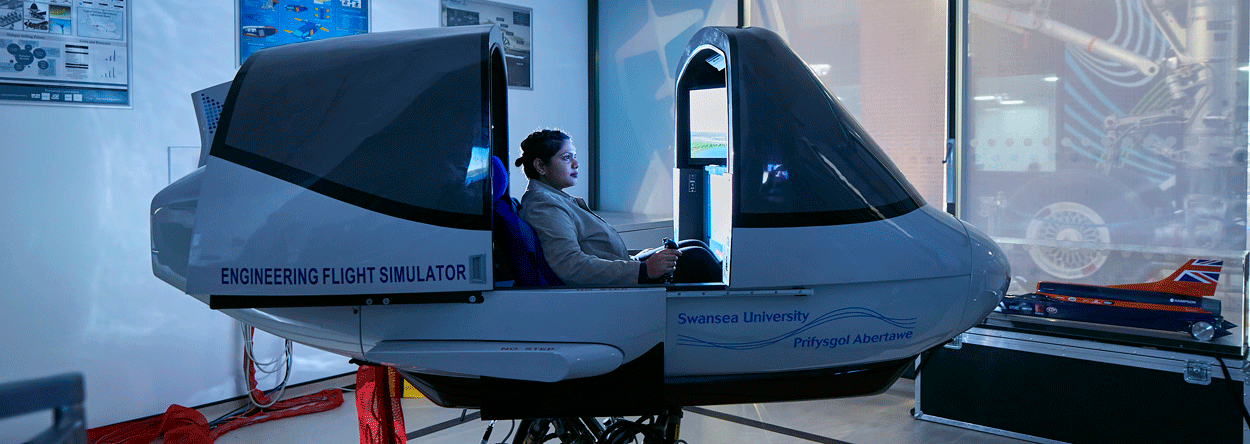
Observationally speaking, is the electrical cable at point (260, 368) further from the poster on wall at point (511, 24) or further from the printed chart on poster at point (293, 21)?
the poster on wall at point (511, 24)

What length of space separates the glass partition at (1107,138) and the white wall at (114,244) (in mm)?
4148

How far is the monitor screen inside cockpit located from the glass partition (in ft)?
6.11

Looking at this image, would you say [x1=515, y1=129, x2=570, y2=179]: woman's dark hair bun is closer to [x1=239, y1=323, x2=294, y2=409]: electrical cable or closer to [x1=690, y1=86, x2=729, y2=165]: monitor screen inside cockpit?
[x1=690, y1=86, x2=729, y2=165]: monitor screen inside cockpit

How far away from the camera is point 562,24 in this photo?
5891 mm

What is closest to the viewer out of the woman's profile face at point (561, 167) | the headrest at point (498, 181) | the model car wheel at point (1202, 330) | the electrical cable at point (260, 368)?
the headrest at point (498, 181)

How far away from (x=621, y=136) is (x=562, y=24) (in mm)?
939

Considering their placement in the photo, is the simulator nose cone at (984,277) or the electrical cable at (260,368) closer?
the simulator nose cone at (984,277)

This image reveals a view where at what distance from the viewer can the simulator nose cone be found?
7.02 feet

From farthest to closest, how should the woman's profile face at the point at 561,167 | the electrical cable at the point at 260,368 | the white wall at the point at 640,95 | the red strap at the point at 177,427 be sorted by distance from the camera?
the white wall at the point at 640,95
the electrical cable at the point at 260,368
the red strap at the point at 177,427
the woman's profile face at the point at 561,167

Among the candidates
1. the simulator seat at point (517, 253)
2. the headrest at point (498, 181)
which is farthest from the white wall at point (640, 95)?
the simulator seat at point (517, 253)

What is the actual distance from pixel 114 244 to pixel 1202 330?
16.3 ft

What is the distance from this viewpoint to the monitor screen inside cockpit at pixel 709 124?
3.28 meters

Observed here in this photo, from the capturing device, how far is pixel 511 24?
18.1 feet

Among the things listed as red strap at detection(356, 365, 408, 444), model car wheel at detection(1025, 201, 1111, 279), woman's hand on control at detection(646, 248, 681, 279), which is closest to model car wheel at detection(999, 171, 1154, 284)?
model car wheel at detection(1025, 201, 1111, 279)
